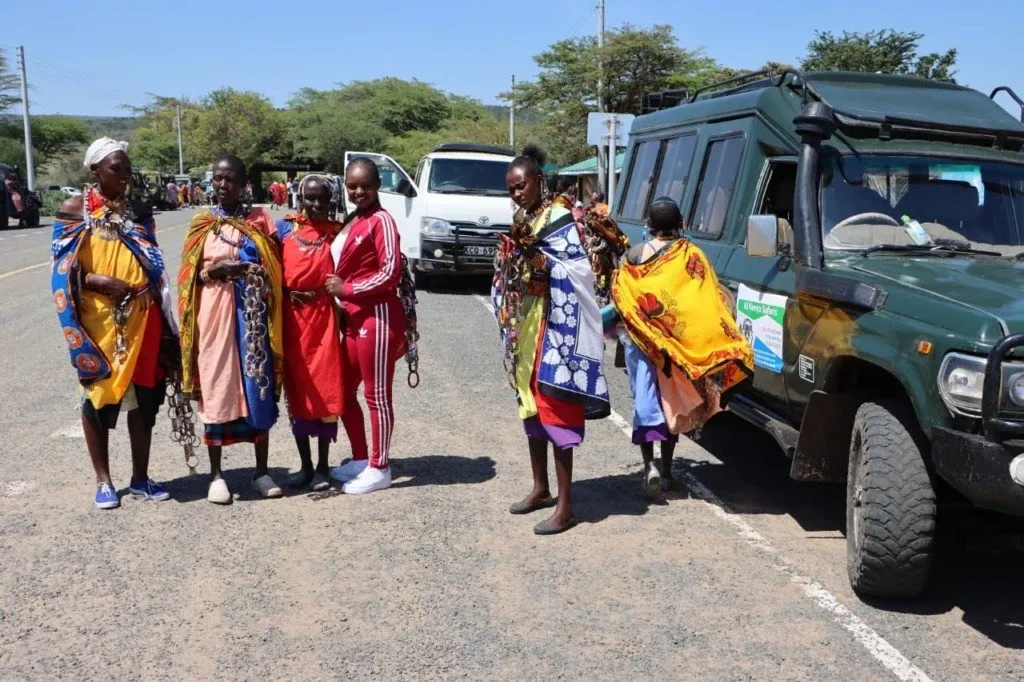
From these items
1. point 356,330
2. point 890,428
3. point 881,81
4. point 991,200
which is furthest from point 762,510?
point 881,81

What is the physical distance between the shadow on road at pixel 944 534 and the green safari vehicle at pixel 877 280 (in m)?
0.22

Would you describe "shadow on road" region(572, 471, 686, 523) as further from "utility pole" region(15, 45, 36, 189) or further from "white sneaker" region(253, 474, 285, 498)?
"utility pole" region(15, 45, 36, 189)

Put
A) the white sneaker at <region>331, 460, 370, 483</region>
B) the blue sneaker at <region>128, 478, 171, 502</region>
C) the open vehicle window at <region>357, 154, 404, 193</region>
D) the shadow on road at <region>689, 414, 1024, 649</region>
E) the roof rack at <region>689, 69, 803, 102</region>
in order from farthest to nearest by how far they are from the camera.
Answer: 1. the open vehicle window at <region>357, 154, 404, 193</region>
2. the roof rack at <region>689, 69, 803, 102</region>
3. the white sneaker at <region>331, 460, 370, 483</region>
4. the blue sneaker at <region>128, 478, 171, 502</region>
5. the shadow on road at <region>689, 414, 1024, 649</region>

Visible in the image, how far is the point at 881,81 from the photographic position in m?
6.43

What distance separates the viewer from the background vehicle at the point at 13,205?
31.1 meters

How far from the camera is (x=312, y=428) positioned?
5.72m

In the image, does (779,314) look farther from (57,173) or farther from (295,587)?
(57,173)

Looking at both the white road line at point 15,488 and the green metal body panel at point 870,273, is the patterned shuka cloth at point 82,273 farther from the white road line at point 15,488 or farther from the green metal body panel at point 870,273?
the green metal body panel at point 870,273

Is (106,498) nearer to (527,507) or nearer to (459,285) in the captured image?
(527,507)

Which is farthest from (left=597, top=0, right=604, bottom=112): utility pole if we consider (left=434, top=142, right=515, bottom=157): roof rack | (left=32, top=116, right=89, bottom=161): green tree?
(left=32, top=116, right=89, bottom=161): green tree

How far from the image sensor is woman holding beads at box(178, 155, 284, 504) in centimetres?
529

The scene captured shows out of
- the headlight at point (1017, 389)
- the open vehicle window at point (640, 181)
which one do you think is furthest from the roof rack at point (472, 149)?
the headlight at point (1017, 389)

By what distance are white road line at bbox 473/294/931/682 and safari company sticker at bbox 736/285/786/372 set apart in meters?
0.83

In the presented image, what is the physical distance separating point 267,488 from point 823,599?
3035 mm
